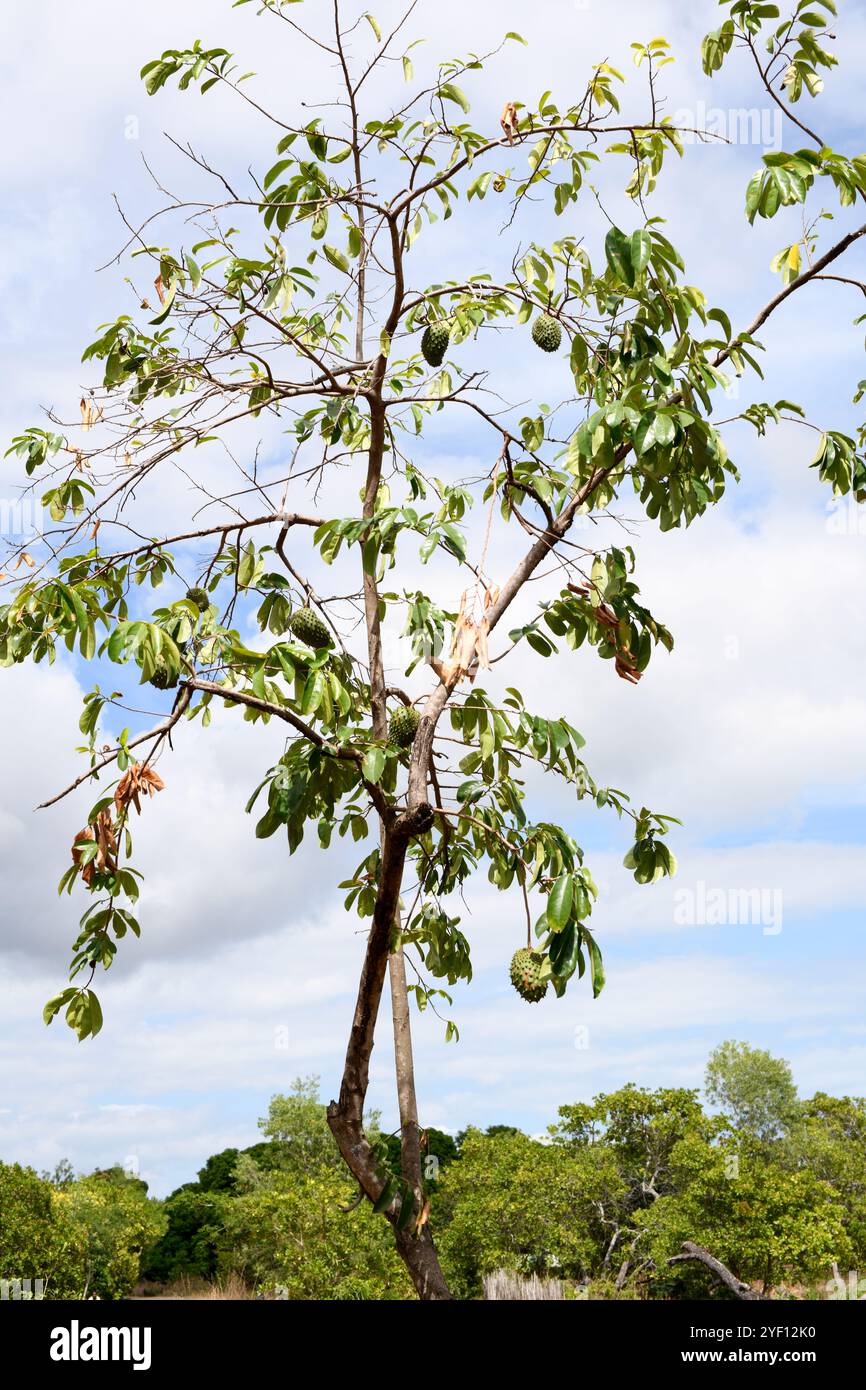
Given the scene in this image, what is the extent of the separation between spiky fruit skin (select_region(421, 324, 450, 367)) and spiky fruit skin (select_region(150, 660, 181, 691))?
1227 millimetres

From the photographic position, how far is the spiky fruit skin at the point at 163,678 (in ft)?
8.29

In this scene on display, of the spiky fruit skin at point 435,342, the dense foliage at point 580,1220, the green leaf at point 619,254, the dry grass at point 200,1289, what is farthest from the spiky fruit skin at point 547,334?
the dry grass at point 200,1289

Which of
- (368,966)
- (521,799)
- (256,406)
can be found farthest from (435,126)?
(368,966)

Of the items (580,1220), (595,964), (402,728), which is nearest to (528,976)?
(595,964)

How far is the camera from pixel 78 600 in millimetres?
2594

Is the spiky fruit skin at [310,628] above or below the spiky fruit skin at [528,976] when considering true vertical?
above

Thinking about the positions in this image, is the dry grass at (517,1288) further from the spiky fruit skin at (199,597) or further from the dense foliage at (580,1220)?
the spiky fruit skin at (199,597)

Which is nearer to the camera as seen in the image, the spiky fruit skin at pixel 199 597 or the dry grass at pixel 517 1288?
the spiky fruit skin at pixel 199 597

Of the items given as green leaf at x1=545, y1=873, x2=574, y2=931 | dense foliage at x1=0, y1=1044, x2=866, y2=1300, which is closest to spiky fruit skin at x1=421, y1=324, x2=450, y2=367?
green leaf at x1=545, y1=873, x2=574, y2=931

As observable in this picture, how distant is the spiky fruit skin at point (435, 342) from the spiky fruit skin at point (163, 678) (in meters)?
1.23

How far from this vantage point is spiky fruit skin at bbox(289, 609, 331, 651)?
3.15 m

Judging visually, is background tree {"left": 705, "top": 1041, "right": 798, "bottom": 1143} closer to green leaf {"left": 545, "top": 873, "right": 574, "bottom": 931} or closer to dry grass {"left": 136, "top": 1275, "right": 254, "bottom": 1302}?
dry grass {"left": 136, "top": 1275, "right": 254, "bottom": 1302}

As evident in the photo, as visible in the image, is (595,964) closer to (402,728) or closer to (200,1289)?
(402,728)
